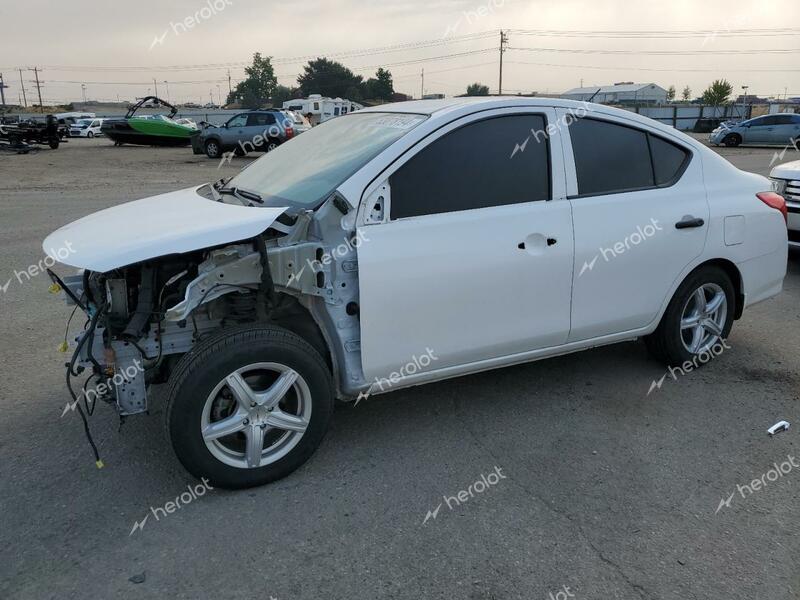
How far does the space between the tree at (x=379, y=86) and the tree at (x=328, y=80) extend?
1.84 metres

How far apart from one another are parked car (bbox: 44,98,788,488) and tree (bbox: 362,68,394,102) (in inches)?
4011

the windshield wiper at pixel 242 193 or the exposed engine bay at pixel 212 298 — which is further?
the windshield wiper at pixel 242 193

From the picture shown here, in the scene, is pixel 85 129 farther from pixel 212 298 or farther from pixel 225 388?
pixel 225 388

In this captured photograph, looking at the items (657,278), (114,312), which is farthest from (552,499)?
(114,312)

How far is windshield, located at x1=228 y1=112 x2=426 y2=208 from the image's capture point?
3.51 metres

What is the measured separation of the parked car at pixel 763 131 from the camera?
29.3 metres

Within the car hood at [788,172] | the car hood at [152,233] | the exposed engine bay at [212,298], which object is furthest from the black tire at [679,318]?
the car hood at [788,172]

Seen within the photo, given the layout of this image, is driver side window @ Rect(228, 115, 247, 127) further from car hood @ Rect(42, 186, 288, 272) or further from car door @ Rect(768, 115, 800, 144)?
car door @ Rect(768, 115, 800, 144)

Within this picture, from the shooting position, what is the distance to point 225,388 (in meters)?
3.12

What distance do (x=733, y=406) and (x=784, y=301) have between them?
294 centimetres

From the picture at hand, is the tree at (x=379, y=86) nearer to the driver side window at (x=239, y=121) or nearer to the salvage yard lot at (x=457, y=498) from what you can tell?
the driver side window at (x=239, y=121)

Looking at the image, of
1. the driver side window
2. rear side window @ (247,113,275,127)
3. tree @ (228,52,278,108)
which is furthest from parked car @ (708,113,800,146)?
tree @ (228,52,278,108)

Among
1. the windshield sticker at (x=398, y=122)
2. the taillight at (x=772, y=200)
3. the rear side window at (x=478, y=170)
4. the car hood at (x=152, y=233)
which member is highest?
the windshield sticker at (x=398, y=122)

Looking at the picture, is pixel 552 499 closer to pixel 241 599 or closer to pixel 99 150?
pixel 241 599
